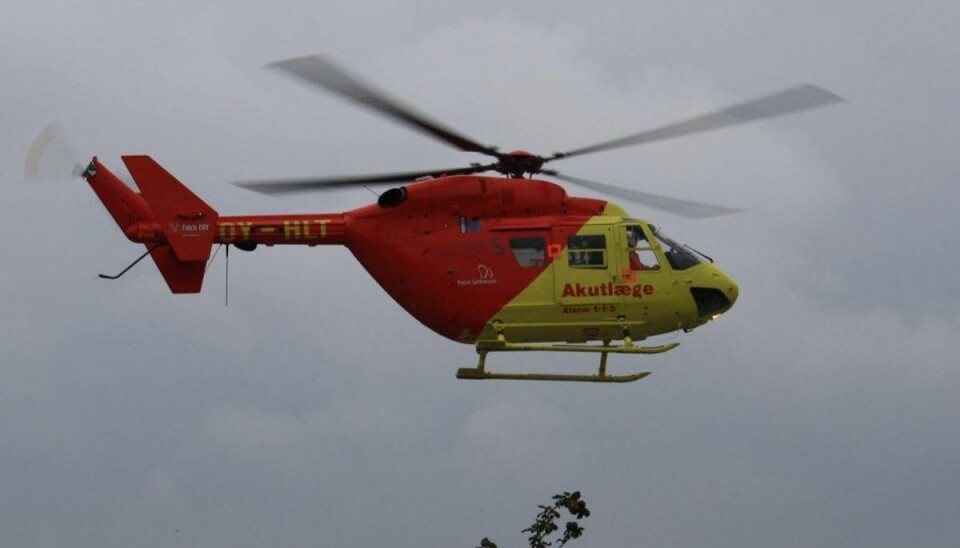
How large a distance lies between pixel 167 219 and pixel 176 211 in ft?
0.80

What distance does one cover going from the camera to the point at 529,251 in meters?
34.8

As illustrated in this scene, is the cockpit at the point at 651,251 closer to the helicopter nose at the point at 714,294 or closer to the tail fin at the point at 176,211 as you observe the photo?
the helicopter nose at the point at 714,294

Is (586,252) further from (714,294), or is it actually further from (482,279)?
(714,294)

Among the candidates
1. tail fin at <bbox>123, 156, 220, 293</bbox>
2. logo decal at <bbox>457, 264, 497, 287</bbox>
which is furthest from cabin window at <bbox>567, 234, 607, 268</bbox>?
tail fin at <bbox>123, 156, 220, 293</bbox>

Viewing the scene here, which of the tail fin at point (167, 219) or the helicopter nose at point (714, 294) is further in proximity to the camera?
the helicopter nose at point (714, 294)

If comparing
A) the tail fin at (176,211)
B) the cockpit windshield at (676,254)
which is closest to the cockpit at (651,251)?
the cockpit windshield at (676,254)

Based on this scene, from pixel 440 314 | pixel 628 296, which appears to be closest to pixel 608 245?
pixel 628 296

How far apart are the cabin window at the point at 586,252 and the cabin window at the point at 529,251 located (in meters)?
0.55

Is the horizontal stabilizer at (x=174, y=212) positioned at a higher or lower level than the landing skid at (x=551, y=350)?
higher

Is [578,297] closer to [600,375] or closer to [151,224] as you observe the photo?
[600,375]

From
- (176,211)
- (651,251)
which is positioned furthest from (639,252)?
(176,211)

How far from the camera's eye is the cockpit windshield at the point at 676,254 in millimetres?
35375

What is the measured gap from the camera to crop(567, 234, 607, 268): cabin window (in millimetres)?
34781

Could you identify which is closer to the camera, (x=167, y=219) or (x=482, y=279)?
(x=167, y=219)
